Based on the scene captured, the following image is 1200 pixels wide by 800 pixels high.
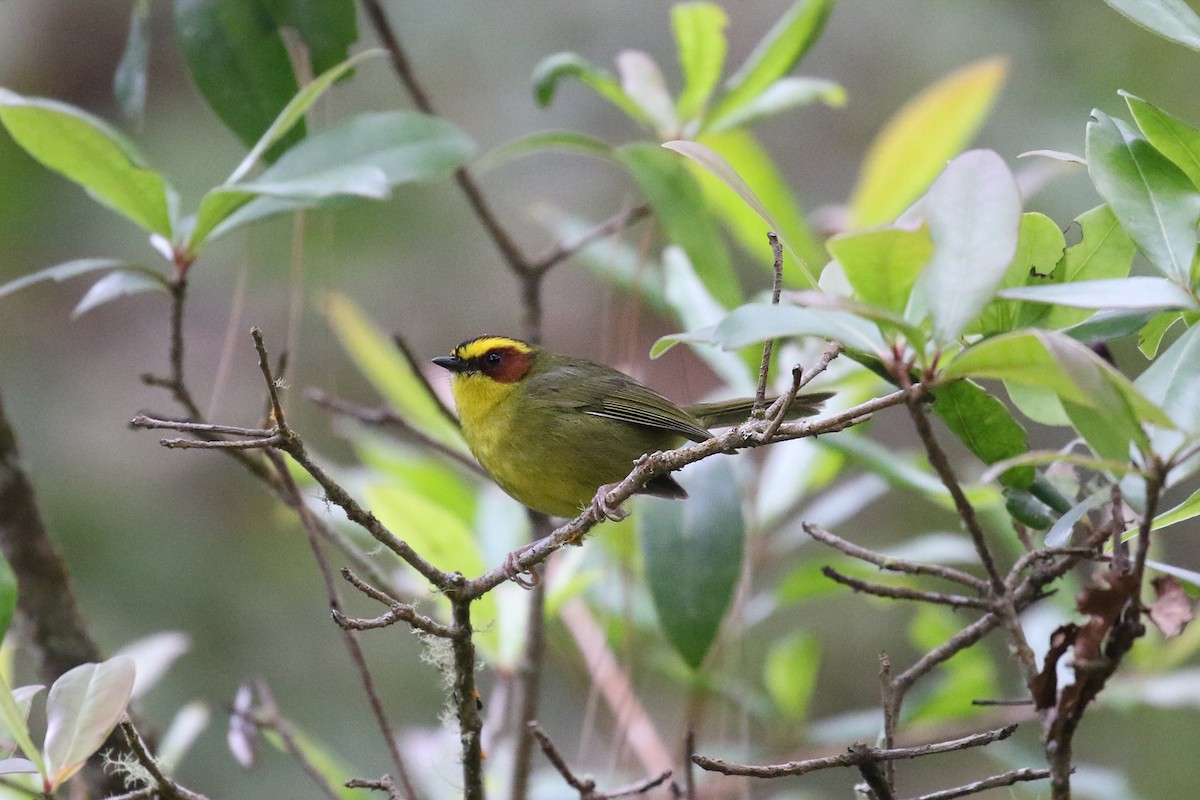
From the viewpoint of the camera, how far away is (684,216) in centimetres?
237

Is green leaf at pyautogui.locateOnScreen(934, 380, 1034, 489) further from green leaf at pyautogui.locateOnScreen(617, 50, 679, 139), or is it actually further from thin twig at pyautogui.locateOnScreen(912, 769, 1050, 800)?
green leaf at pyautogui.locateOnScreen(617, 50, 679, 139)

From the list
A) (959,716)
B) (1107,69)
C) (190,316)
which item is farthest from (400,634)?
(1107,69)

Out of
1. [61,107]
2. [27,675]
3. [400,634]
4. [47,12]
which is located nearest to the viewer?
[61,107]

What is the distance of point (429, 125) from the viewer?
219 centimetres

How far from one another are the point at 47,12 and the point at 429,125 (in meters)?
4.89

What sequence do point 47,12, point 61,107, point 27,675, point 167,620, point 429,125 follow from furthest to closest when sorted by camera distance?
point 47,12 < point 167,620 < point 27,675 < point 429,125 < point 61,107

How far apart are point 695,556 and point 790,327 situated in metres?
1.16

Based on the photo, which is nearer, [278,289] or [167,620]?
[167,620]

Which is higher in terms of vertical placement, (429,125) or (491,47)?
(491,47)

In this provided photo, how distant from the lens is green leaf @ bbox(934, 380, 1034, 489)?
147 centimetres

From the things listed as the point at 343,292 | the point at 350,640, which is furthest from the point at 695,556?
the point at 343,292

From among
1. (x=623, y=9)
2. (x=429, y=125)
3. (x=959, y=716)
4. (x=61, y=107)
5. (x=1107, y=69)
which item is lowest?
(x=959, y=716)

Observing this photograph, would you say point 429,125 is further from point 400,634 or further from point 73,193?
point 73,193

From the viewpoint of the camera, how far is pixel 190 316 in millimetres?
6004
